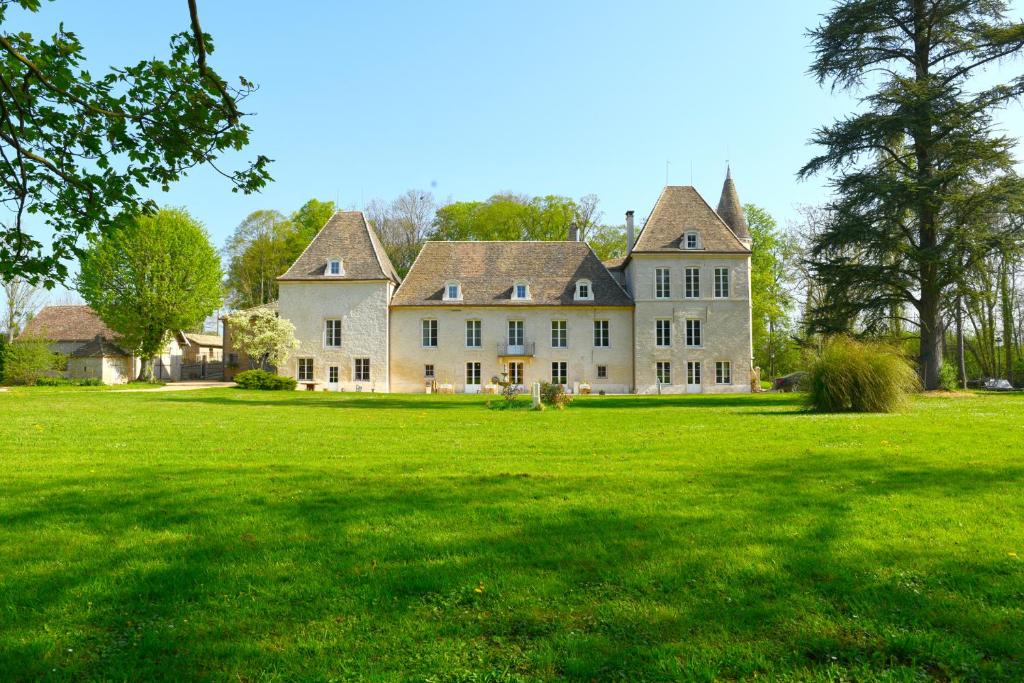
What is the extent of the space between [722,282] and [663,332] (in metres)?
4.29

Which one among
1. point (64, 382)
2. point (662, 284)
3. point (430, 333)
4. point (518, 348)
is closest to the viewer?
point (662, 284)

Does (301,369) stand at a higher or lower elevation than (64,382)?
higher

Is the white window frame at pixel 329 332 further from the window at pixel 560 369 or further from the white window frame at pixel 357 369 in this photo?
the window at pixel 560 369

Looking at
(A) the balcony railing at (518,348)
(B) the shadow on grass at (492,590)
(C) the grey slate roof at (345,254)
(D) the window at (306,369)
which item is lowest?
(B) the shadow on grass at (492,590)

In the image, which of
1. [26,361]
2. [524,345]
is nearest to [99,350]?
[26,361]

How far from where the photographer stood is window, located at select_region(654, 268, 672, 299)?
3888 centimetres

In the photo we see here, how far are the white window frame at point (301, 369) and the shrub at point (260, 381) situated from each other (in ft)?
11.6

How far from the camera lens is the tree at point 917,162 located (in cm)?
2620

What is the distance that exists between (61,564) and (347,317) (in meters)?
35.4

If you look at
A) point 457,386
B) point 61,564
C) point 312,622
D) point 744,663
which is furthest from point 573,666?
point 457,386

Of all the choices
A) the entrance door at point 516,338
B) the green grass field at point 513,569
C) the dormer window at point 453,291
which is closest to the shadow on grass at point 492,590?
the green grass field at point 513,569

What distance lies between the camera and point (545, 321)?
39562mm

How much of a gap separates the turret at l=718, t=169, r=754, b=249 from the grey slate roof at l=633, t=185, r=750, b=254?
2.23 m

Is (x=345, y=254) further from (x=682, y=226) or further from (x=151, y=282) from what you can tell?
(x=682, y=226)
